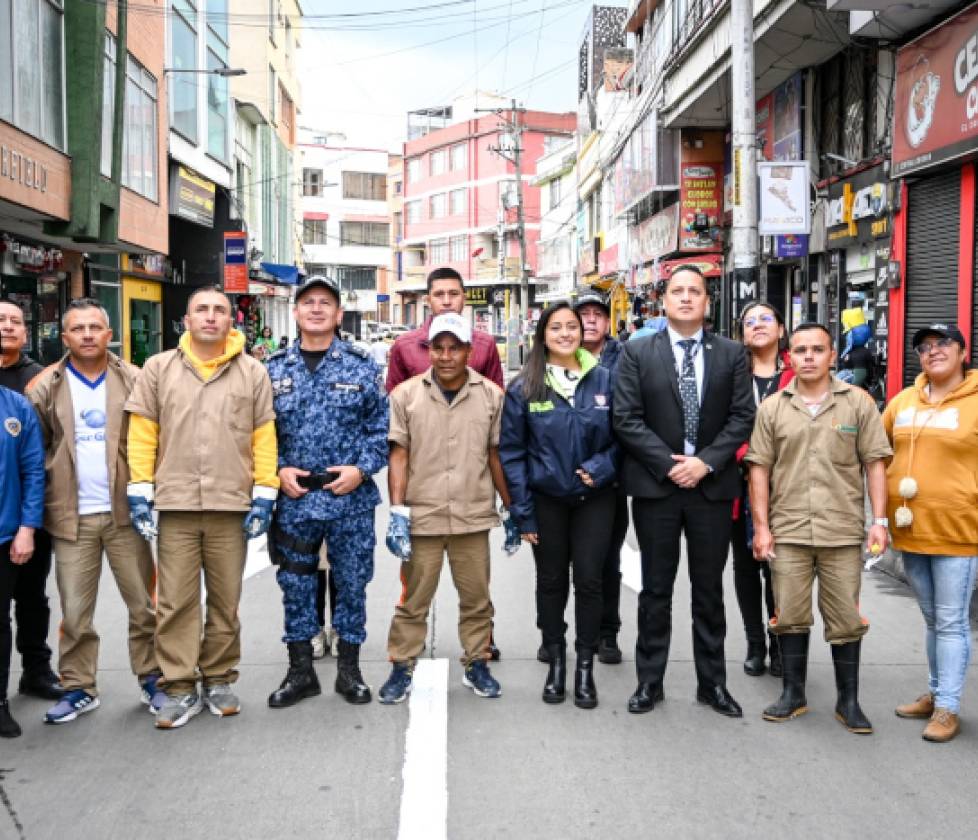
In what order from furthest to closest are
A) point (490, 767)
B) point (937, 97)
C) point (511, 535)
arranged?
point (937, 97), point (511, 535), point (490, 767)

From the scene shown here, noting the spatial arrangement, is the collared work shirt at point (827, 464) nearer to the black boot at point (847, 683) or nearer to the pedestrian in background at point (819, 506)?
the pedestrian in background at point (819, 506)

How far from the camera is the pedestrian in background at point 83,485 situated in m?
4.90

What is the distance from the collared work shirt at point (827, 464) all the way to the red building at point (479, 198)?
52923mm

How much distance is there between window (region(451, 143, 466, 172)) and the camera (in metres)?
62.0

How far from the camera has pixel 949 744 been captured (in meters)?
4.59

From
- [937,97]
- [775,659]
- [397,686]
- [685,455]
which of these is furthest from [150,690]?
[937,97]

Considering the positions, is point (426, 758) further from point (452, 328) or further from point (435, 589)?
point (452, 328)

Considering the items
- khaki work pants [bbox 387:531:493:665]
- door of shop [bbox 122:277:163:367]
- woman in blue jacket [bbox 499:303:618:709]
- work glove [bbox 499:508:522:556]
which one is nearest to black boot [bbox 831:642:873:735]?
woman in blue jacket [bbox 499:303:618:709]

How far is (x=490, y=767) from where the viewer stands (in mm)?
4309

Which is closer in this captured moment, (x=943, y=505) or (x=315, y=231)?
(x=943, y=505)

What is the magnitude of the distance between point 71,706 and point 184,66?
20.3m

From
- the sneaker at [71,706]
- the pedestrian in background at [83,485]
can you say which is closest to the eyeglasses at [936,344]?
the pedestrian in background at [83,485]

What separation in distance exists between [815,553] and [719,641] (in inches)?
25.0

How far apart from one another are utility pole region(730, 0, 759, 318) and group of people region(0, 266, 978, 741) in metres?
7.62
